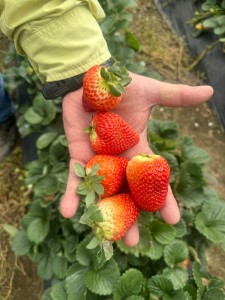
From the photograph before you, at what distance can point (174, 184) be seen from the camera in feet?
5.50

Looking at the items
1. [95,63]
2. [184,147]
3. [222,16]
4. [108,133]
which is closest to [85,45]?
[95,63]

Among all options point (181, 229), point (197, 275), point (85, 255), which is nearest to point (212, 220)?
point (181, 229)

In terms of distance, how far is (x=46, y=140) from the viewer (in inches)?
72.8

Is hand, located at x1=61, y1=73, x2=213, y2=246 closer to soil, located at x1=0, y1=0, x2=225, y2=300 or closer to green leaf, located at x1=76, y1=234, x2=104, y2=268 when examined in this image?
green leaf, located at x1=76, y1=234, x2=104, y2=268

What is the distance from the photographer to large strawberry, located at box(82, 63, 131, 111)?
1.18 m

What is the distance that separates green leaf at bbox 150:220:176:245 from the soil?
0.48 m

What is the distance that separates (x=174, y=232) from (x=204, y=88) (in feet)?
1.70

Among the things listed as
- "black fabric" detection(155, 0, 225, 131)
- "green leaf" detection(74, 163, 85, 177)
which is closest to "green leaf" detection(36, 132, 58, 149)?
"green leaf" detection(74, 163, 85, 177)

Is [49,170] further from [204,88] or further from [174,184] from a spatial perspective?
[204,88]

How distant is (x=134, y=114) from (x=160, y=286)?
21.4 inches

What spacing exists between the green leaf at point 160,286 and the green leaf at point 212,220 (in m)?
0.23

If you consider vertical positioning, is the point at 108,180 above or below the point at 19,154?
above

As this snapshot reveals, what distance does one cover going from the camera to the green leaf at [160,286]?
1394 millimetres

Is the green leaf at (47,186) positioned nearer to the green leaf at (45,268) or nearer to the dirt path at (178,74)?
the green leaf at (45,268)
